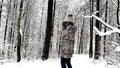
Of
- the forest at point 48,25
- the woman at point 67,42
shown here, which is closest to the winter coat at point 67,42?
the woman at point 67,42

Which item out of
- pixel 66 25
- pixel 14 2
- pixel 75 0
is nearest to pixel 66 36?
pixel 66 25

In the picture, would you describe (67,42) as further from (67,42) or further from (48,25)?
(48,25)

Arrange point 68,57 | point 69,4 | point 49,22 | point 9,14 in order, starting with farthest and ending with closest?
→ point 69,4 < point 9,14 < point 49,22 < point 68,57

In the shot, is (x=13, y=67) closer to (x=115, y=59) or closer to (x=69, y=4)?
(x=115, y=59)

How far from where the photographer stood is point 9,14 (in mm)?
43000

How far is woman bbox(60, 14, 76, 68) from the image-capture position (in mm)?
7285

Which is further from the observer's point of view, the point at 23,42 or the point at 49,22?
the point at 23,42

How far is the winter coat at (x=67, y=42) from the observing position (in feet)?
23.9

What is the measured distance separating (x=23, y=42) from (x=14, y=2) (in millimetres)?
10941

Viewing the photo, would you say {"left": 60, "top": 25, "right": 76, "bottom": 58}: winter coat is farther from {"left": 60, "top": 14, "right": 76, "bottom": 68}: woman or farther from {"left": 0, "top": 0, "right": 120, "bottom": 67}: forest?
{"left": 0, "top": 0, "right": 120, "bottom": 67}: forest

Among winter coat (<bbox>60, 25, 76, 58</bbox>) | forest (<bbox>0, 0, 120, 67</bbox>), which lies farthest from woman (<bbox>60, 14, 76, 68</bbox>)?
forest (<bbox>0, 0, 120, 67</bbox>)

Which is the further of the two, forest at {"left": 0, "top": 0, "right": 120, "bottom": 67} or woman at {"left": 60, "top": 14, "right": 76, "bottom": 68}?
forest at {"left": 0, "top": 0, "right": 120, "bottom": 67}

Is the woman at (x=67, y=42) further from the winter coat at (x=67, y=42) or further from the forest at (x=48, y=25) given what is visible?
the forest at (x=48, y=25)

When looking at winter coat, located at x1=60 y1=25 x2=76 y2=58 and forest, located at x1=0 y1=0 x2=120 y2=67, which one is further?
forest, located at x1=0 y1=0 x2=120 y2=67
